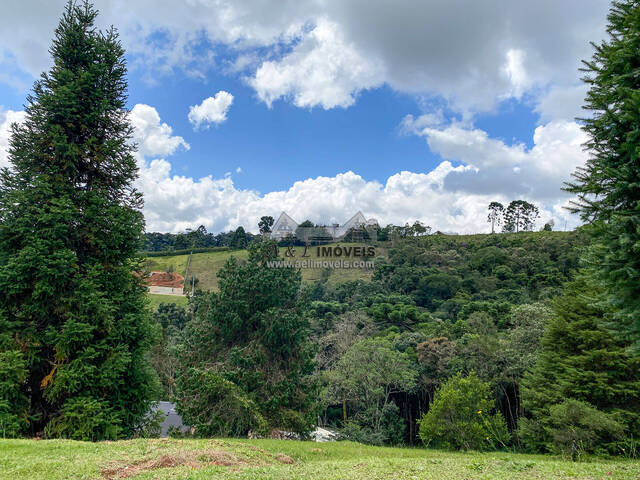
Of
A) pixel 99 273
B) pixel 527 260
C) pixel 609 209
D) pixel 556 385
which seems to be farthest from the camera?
pixel 527 260

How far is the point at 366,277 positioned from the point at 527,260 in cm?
2278

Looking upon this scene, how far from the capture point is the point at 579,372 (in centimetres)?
1352

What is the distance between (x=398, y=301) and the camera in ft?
134

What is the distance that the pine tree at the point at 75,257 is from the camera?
10039 millimetres

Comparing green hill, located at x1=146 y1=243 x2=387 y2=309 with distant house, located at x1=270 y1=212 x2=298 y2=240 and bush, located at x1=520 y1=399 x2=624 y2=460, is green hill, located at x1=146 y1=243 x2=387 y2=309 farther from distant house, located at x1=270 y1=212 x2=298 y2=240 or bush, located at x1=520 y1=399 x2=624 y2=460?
bush, located at x1=520 y1=399 x2=624 y2=460

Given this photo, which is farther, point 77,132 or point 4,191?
point 77,132

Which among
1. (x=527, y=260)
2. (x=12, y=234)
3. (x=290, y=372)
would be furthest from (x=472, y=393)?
(x=527, y=260)

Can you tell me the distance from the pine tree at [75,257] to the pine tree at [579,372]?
1456 centimetres

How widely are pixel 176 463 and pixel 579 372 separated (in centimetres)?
1419

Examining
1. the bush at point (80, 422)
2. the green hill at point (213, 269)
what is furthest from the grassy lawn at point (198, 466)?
the green hill at point (213, 269)

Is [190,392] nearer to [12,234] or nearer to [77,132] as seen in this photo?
[12,234]

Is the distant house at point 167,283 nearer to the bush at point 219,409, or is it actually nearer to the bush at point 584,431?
the bush at point 219,409

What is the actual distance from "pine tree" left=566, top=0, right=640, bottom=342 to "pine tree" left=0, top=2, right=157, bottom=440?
11.8m

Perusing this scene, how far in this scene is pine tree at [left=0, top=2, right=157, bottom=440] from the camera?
1004cm
